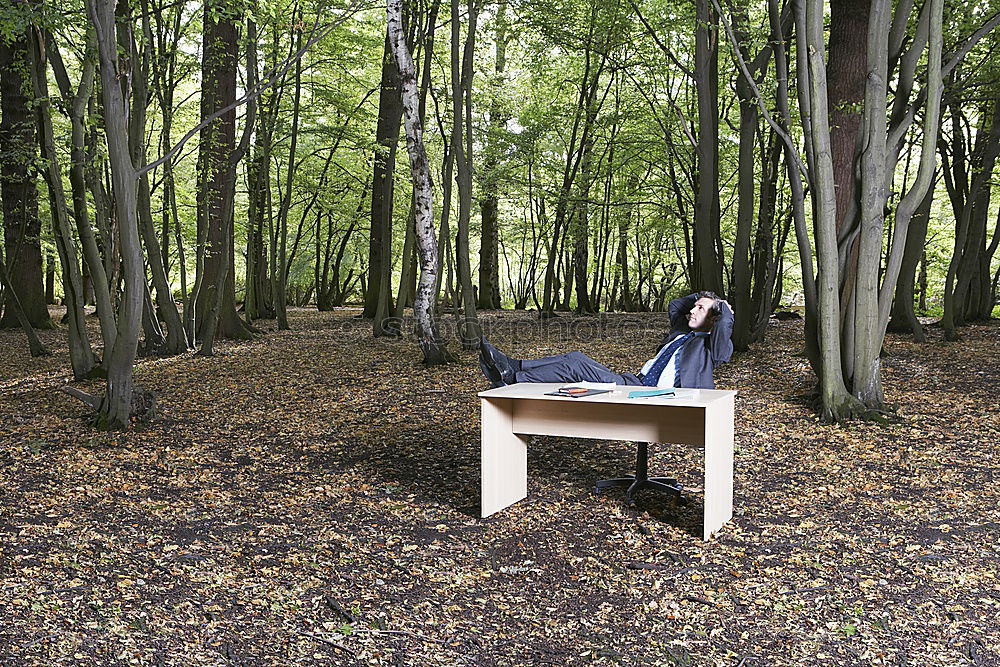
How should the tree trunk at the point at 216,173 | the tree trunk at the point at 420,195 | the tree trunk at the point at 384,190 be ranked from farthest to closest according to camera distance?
1. the tree trunk at the point at 384,190
2. the tree trunk at the point at 216,173
3. the tree trunk at the point at 420,195

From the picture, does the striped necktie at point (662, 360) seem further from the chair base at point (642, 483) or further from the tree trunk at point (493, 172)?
the tree trunk at point (493, 172)

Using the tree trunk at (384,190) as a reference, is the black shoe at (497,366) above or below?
below

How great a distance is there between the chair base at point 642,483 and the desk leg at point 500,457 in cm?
53

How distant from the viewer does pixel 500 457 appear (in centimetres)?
436

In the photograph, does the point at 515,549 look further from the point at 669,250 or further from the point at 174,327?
the point at 669,250

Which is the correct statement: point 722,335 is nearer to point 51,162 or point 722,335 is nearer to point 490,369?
point 490,369

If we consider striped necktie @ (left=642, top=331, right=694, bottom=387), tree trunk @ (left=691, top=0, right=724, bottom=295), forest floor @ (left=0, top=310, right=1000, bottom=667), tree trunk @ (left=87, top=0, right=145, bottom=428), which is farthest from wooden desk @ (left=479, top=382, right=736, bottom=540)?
tree trunk @ (left=691, top=0, right=724, bottom=295)

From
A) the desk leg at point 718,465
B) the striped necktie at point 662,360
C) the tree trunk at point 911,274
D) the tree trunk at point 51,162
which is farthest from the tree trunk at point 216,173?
the tree trunk at point 911,274

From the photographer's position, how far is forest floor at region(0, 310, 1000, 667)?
298 centimetres

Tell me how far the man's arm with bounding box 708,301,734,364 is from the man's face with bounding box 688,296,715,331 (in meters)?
0.09

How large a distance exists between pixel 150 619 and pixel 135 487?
1.88m

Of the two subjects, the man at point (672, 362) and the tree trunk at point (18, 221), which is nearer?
the man at point (672, 362)

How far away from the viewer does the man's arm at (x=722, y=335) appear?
185 inches

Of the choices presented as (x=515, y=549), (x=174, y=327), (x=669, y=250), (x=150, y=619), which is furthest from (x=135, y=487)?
(x=669, y=250)
